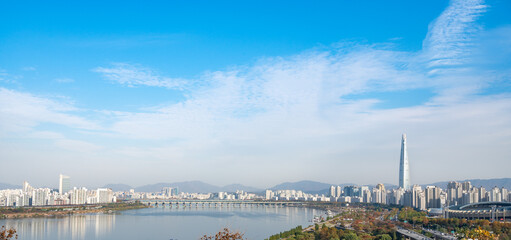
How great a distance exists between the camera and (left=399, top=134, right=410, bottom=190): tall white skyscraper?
3644cm

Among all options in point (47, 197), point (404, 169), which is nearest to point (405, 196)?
point (404, 169)

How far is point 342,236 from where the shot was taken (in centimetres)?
943

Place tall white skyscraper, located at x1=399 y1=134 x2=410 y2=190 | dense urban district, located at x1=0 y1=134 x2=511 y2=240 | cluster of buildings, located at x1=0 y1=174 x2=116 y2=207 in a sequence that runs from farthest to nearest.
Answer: tall white skyscraper, located at x1=399 y1=134 x2=410 y2=190 → cluster of buildings, located at x1=0 y1=174 x2=116 y2=207 → dense urban district, located at x1=0 y1=134 x2=511 y2=240

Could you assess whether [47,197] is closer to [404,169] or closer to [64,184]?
[64,184]

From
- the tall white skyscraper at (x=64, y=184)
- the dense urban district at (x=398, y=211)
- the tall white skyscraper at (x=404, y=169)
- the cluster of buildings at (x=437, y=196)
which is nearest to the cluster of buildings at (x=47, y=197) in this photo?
the dense urban district at (x=398, y=211)

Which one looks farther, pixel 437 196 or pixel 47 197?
pixel 47 197

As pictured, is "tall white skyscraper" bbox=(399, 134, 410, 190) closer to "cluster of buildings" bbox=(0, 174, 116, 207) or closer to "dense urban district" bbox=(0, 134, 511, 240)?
"dense urban district" bbox=(0, 134, 511, 240)

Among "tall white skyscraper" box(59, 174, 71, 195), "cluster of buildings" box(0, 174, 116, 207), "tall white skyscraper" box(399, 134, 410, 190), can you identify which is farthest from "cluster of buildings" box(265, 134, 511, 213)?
"tall white skyscraper" box(59, 174, 71, 195)

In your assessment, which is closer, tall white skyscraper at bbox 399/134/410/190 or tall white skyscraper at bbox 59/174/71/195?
tall white skyscraper at bbox 399/134/410/190

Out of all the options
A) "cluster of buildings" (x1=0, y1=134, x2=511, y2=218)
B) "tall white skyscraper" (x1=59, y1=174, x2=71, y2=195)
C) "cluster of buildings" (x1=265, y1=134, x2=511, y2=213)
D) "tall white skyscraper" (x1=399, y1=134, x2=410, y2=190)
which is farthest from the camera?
"tall white skyscraper" (x1=59, y1=174, x2=71, y2=195)

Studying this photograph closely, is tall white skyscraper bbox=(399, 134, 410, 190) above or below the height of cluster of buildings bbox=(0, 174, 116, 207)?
above

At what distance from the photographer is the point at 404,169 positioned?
36.9 meters

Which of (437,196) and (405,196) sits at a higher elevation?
(437,196)

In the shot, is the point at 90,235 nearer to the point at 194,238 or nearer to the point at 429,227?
the point at 194,238
